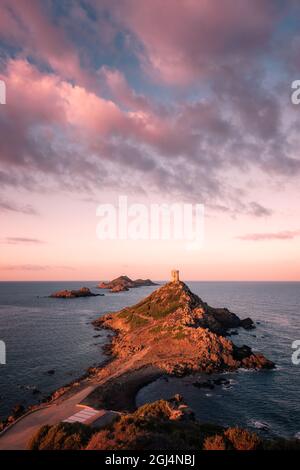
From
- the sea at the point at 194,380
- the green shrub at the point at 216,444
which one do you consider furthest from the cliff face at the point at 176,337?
the green shrub at the point at 216,444

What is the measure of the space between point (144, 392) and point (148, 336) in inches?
1497

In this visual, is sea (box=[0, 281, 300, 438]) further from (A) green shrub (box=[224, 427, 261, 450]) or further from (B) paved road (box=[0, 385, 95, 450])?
(A) green shrub (box=[224, 427, 261, 450])

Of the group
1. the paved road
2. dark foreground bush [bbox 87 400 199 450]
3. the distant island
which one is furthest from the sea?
dark foreground bush [bbox 87 400 199 450]

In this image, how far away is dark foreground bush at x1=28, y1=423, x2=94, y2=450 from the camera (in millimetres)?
28603

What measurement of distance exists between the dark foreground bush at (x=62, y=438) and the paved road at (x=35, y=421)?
6443mm

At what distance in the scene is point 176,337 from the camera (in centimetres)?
9544

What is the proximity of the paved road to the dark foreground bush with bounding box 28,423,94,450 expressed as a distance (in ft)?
21.1

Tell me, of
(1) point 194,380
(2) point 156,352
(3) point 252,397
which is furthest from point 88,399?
(2) point 156,352

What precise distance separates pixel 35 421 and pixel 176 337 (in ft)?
183

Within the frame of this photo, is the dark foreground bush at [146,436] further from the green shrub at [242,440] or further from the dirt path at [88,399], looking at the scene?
the dirt path at [88,399]

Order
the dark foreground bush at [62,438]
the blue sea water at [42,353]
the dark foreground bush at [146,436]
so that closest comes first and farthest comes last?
the dark foreground bush at [146,436] < the dark foreground bush at [62,438] < the blue sea water at [42,353]

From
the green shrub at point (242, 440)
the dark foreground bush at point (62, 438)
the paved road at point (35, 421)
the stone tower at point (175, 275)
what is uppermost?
the stone tower at point (175, 275)

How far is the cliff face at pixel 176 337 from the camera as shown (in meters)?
79.4
